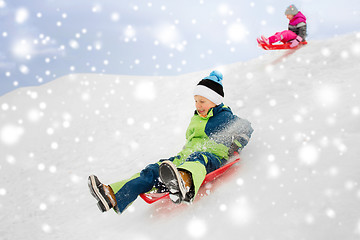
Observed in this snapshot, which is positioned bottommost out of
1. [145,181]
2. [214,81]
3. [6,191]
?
[6,191]

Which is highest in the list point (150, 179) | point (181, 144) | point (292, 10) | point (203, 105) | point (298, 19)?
point (203, 105)

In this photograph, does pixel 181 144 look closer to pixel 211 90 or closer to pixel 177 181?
pixel 211 90

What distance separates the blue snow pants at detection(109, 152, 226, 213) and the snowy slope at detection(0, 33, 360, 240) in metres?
0.24

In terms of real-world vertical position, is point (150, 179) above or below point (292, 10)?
above

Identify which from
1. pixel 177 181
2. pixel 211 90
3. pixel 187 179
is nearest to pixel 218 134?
pixel 211 90

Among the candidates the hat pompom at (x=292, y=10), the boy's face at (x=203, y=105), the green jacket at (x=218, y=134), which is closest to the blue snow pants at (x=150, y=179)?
the green jacket at (x=218, y=134)

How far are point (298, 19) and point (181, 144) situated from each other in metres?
3.62

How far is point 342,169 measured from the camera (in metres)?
2.20

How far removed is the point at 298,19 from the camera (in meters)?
5.99

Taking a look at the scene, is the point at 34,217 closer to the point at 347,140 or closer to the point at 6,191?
the point at 6,191

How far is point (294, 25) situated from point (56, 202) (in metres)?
5.08

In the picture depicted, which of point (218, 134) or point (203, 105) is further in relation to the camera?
point (203, 105)

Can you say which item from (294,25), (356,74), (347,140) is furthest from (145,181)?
(294,25)

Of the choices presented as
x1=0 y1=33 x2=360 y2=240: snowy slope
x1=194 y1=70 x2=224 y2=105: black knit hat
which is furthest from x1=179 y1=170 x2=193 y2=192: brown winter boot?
x1=194 y1=70 x2=224 y2=105: black knit hat
